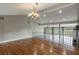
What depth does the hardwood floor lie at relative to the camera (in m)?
1.88

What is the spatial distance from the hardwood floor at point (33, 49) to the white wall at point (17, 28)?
9cm

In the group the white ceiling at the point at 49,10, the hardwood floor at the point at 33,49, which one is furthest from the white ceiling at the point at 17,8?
the hardwood floor at the point at 33,49

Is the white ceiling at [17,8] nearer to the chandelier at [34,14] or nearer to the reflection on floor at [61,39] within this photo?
the chandelier at [34,14]

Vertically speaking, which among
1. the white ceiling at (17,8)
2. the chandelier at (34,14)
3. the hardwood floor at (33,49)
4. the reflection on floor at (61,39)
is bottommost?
the hardwood floor at (33,49)

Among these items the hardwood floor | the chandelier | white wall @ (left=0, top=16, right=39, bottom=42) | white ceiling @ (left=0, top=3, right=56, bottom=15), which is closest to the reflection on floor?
the hardwood floor

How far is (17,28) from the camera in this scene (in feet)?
6.49

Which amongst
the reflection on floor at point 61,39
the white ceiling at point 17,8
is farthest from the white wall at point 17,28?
the reflection on floor at point 61,39

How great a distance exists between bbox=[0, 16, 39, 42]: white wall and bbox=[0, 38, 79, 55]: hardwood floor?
93 mm

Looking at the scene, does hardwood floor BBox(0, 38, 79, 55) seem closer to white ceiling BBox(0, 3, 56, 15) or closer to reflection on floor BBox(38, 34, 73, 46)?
reflection on floor BBox(38, 34, 73, 46)

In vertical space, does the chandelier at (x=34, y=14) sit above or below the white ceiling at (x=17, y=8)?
below

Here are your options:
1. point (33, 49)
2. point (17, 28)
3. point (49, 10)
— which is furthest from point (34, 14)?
point (33, 49)

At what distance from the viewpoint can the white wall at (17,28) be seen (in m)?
1.93

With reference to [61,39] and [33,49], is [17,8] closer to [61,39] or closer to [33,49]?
[33,49]

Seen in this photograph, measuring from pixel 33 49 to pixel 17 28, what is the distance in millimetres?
422
